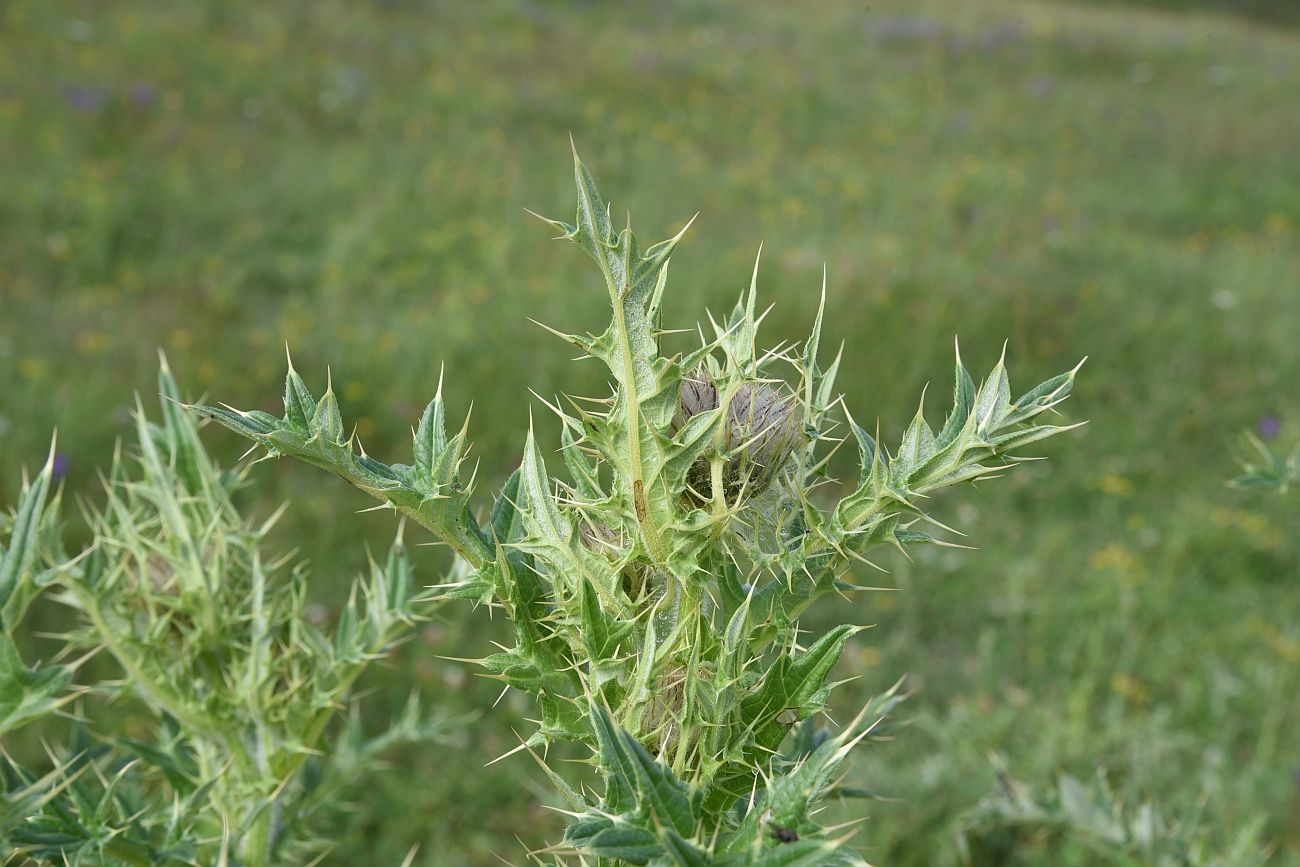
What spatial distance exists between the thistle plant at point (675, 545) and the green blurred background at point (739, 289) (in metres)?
1.38

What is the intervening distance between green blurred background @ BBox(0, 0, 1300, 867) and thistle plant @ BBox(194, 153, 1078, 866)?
138 cm

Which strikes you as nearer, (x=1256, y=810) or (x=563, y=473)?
(x=1256, y=810)

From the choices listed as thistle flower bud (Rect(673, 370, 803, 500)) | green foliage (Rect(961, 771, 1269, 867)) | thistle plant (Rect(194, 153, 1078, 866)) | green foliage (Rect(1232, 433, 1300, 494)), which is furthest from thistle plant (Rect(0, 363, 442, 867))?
green foliage (Rect(1232, 433, 1300, 494))

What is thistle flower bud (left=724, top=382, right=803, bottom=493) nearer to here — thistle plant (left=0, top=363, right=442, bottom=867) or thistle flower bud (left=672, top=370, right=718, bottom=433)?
thistle flower bud (left=672, top=370, right=718, bottom=433)

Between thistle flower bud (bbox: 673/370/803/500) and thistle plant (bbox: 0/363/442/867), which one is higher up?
thistle flower bud (bbox: 673/370/803/500)

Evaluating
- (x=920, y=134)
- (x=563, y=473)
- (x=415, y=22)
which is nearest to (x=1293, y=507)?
(x=563, y=473)

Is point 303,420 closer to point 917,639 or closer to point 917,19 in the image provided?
point 917,639

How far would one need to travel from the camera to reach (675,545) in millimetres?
914

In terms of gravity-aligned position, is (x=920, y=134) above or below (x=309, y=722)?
below

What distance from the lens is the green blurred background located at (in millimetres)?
3537

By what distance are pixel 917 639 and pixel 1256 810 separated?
1234 mm

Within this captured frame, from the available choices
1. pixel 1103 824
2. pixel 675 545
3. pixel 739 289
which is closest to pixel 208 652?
pixel 675 545

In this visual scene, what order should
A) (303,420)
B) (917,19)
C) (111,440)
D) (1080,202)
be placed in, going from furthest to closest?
1. (917,19)
2. (1080,202)
3. (111,440)
4. (303,420)

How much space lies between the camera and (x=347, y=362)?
5.00 meters
